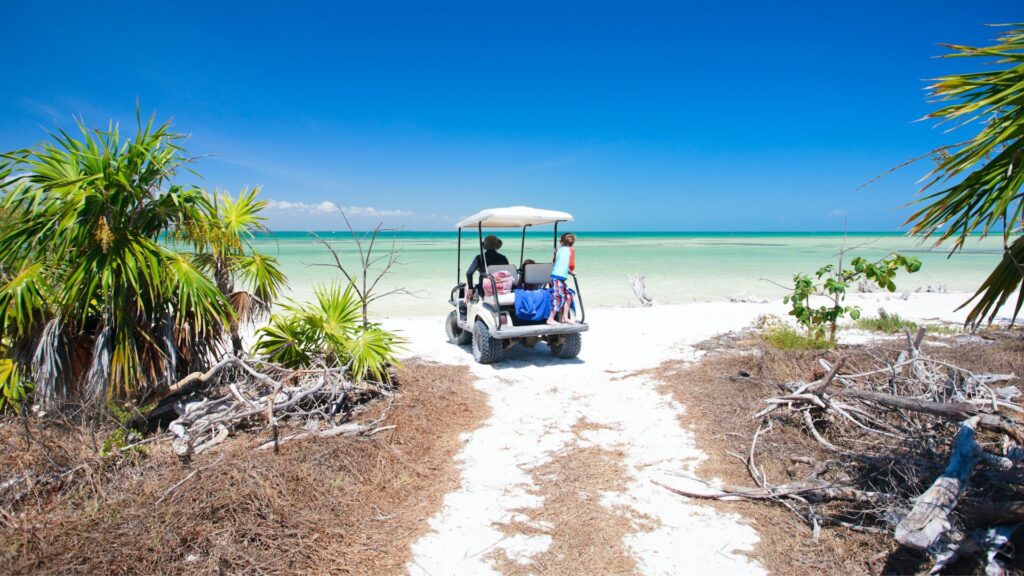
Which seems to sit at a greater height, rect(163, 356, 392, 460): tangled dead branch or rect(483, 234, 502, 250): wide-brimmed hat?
rect(483, 234, 502, 250): wide-brimmed hat

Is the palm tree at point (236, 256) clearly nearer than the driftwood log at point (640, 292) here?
Yes

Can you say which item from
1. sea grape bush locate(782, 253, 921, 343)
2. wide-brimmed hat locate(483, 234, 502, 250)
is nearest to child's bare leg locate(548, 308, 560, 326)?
wide-brimmed hat locate(483, 234, 502, 250)

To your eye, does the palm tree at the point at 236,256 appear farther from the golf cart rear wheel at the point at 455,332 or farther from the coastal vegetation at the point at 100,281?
the golf cart rear wheel at the point at 455,332

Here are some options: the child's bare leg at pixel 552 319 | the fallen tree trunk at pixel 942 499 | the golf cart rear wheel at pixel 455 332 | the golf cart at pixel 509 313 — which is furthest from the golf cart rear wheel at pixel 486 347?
the fallen tree trunk at pixel 942 499

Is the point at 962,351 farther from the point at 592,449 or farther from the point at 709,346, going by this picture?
the point at 592,449

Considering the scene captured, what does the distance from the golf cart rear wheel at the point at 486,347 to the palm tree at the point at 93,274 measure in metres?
3.67

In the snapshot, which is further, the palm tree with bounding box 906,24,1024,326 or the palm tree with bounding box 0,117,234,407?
the palm tree with bounding box 0,117,234,407

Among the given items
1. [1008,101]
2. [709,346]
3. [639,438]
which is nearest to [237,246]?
[639,438]

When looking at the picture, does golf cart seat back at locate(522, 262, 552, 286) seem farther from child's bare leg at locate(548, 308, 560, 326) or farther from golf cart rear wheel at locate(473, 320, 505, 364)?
golf cart rear wheel at locate(473, 320, 505, 364)

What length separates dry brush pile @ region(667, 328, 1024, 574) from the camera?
244 centimetres

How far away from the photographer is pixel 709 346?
771 centimetres

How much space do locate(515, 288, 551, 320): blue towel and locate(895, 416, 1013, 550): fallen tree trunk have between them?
15.2ft

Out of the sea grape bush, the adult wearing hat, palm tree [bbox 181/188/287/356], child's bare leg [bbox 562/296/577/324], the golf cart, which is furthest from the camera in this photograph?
the adult wearing hat

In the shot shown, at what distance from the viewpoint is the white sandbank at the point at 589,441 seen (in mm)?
2912
